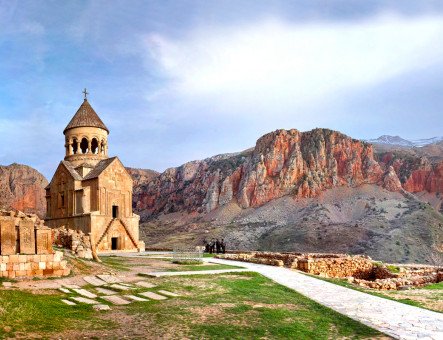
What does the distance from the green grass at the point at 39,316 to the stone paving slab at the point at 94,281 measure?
236 centimetres

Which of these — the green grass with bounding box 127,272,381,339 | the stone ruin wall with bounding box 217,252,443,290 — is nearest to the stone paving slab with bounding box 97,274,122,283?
the green grass with bounding box 127,272,381,339

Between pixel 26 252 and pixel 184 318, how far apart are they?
6.61 metres

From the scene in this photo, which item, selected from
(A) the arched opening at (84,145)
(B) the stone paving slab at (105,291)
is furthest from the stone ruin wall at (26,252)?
(A) the arched opening at (84,145)


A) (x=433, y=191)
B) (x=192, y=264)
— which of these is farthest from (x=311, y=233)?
(x=433, y=191)

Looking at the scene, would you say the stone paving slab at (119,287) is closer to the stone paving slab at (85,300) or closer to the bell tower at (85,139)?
the stone paving slab at (85,300)

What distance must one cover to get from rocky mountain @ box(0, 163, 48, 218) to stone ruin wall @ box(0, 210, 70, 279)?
67.1 meters

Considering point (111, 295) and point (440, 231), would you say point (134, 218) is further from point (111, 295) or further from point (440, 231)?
point (440, 231)

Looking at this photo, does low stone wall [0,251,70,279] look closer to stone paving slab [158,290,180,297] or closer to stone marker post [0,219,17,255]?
stone marker post [0,219,17,255]

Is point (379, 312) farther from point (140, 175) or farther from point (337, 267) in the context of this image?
point (140, 175)

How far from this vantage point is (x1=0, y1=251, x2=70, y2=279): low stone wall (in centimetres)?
1172

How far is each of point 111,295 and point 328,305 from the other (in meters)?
5.10

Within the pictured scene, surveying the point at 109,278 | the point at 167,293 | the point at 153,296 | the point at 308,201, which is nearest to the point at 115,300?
the point at 153,296

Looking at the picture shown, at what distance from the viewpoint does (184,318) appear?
7.96 meters

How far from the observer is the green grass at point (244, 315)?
7074mm
